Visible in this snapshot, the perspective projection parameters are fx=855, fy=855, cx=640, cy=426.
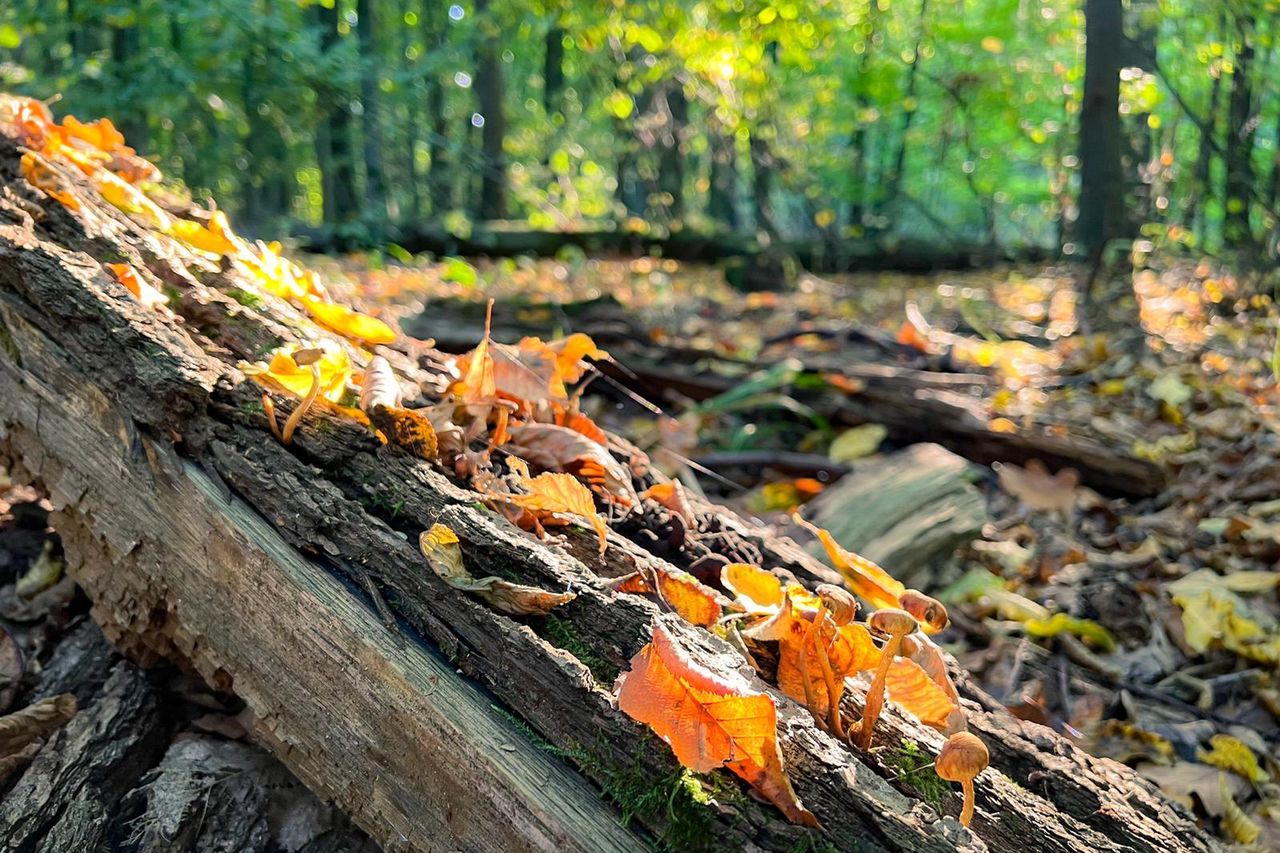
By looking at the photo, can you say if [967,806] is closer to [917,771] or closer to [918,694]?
[917,771]

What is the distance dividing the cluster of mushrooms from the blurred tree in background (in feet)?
13.7

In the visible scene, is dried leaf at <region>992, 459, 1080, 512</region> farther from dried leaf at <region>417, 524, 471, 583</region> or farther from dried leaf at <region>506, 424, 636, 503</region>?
dried leaf at <region>417, 524, 471, 583</region>

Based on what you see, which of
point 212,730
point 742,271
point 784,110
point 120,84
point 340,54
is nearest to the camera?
point 212,730

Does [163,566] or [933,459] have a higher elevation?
[163,566]

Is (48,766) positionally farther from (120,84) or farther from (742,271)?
(742,271)

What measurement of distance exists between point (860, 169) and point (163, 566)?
1406cm

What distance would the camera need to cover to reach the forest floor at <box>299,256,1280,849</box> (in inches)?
84.4

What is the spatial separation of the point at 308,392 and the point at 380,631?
16.4 inches

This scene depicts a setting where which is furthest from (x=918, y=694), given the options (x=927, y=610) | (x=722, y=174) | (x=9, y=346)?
(x=722, y=174)

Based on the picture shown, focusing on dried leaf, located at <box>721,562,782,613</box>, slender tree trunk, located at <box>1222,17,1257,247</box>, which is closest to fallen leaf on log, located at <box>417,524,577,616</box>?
dried leaf, located at <box>721,562,782,613</box>

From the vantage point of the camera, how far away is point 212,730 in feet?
5.29

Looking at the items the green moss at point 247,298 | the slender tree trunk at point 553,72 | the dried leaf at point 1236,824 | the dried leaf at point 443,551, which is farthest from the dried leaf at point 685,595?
the slender tree trunk at point 553,72

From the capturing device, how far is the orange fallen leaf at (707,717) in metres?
1.00

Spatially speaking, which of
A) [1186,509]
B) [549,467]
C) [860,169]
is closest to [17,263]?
[549,467]
